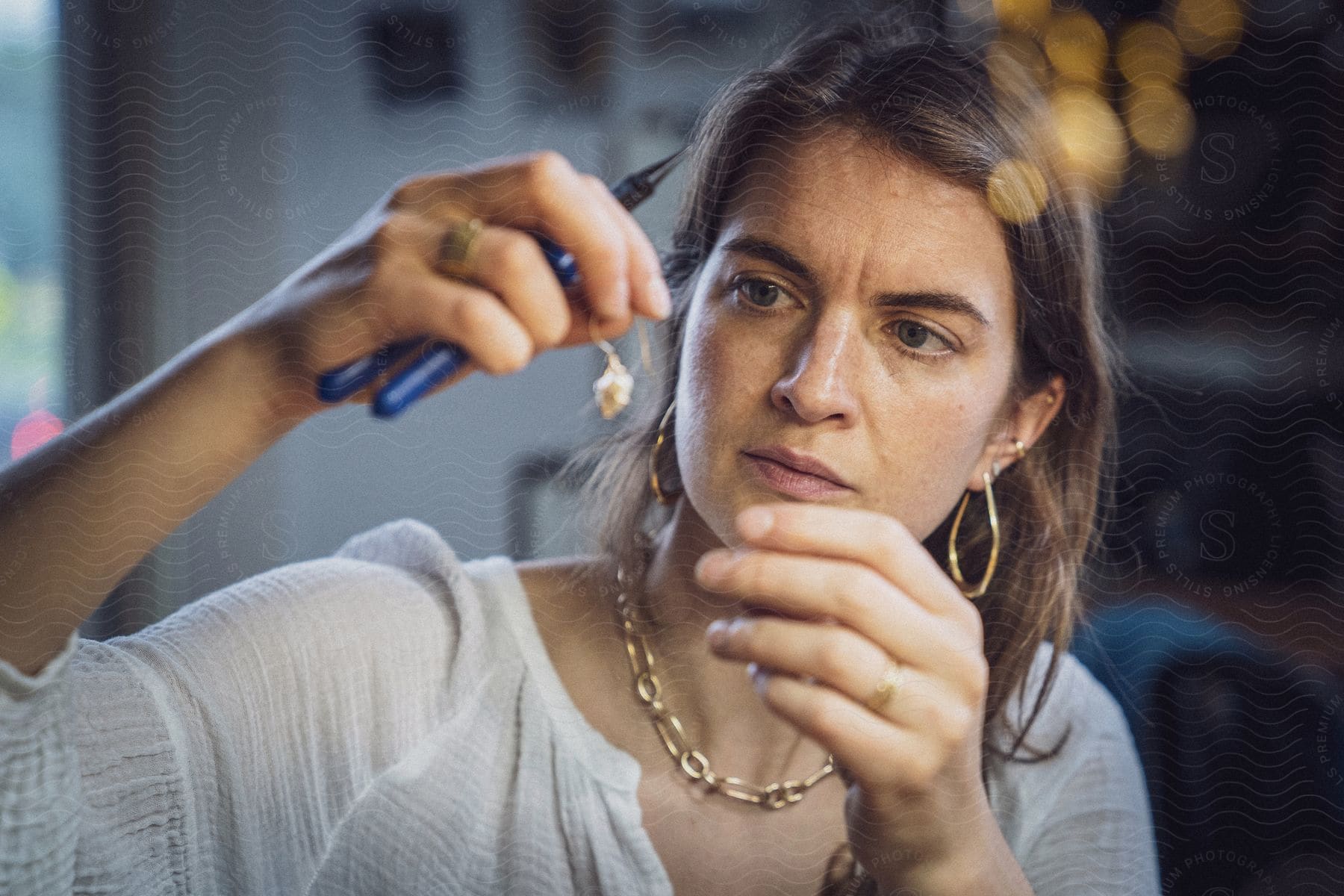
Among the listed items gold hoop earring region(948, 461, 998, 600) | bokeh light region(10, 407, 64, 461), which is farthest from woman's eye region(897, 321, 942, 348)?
bokeh light region(10, 407, 64, 461)

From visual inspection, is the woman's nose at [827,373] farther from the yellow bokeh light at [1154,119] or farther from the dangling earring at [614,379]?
the yellow bokeh light at [1154,119]

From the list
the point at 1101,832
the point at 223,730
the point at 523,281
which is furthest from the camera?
the point at 1101,832

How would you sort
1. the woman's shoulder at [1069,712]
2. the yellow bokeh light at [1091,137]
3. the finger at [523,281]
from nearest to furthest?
the finger at [523,281], the yellow bokeh light at [1091,137], the woman's shoulder at [1069,712]

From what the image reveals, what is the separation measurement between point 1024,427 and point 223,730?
40cm

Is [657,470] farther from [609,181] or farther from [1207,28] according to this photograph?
[1207,28]

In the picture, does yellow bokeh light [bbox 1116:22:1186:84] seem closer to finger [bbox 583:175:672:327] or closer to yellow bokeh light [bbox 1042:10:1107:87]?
yellow bokeh light [bbox 1042:10:1107:87]

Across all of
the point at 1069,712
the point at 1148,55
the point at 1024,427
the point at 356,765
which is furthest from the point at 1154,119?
the point at 356,765

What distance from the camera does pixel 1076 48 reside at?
0.49 meters

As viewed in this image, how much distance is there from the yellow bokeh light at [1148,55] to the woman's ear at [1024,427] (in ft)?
0.48

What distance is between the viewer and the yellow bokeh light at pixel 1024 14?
494 mm

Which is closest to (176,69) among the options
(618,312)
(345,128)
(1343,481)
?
(345,128)

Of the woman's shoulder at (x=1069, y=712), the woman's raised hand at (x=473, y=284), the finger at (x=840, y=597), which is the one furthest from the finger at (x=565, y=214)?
the woman's shoulder at (x=1069, y=712)

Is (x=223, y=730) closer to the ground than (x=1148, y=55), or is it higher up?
closer to the ground

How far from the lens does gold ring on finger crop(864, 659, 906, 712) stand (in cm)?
40
